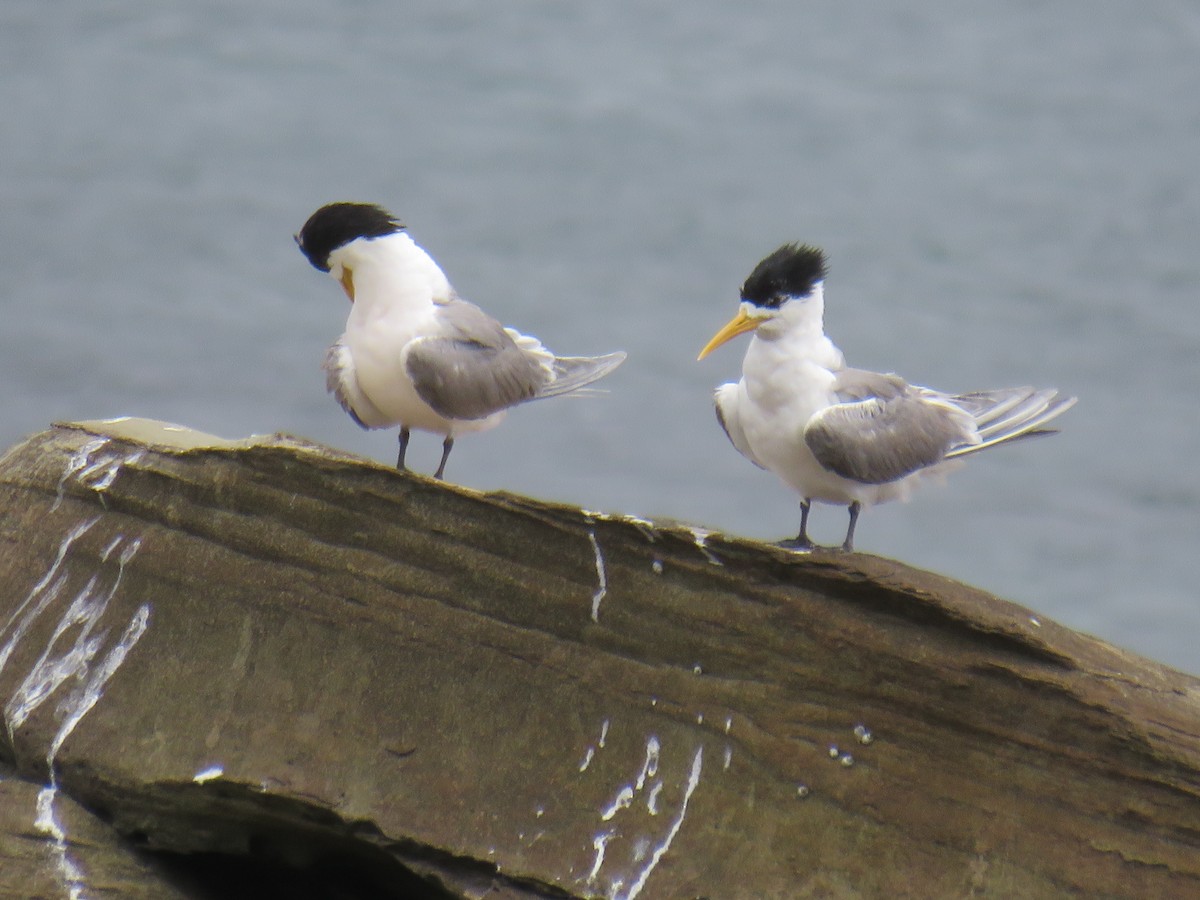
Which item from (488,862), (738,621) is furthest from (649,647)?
(488,862)

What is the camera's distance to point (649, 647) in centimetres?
437

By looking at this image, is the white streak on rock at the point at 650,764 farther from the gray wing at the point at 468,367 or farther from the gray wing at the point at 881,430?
the gray wing at the point at 468,367

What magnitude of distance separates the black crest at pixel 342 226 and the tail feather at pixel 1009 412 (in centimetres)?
181

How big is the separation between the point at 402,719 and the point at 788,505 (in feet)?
23.1

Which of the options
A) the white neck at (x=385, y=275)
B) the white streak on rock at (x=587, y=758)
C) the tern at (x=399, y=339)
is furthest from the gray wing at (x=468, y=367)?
the white streak on rock at (x=587, y=758)

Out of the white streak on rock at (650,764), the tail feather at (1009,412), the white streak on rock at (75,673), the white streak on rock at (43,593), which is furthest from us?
the tail feather at (1009,412)

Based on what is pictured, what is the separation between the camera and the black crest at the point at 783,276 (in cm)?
479

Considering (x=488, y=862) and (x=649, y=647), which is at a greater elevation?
(x=649, y=647)

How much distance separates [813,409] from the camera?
15.7ft

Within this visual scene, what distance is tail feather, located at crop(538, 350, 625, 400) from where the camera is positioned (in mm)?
5465

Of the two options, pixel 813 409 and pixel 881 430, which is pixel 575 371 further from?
pixel 881 430

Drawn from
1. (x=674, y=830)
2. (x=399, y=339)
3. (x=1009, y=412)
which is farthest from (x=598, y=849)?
(x=1009, y=412)

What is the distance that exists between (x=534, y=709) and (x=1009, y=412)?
1.81 metres

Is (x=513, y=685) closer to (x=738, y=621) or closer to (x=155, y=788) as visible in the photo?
A: (x=738, y=621)
